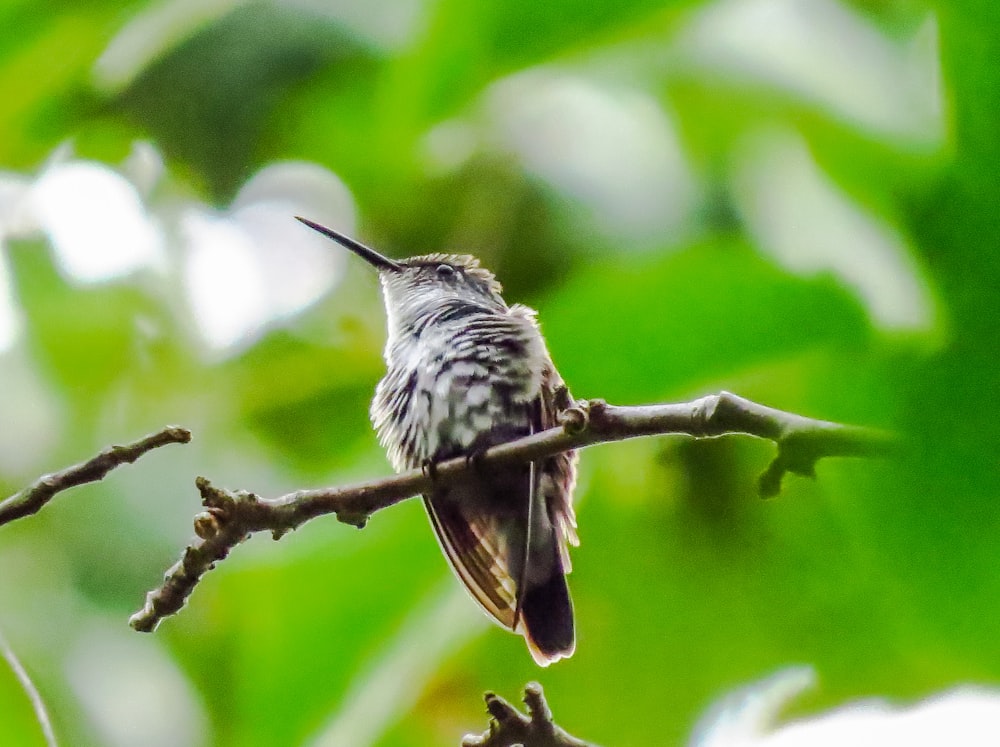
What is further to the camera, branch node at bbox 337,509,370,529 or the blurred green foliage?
branch node at bbox 337,509,370,529

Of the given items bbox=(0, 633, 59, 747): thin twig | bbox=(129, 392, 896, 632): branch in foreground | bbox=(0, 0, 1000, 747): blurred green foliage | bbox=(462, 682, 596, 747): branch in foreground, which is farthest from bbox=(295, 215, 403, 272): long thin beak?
bbox=(462, 682, 596, 747): branch in foreground

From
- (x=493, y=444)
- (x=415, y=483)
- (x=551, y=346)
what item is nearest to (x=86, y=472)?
(x=415, y=483)

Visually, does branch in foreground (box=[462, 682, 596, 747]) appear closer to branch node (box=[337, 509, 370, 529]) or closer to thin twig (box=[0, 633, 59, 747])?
branch node (box=[337, 509, 370, 529])

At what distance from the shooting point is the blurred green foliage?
323 mm

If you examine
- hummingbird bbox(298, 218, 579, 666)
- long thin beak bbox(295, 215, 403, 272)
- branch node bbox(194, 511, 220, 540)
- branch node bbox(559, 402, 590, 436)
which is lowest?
branch node bbox(194, 511, 220, 540)

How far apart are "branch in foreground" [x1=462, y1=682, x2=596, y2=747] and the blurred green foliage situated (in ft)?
0.41

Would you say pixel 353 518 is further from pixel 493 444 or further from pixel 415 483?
pixel 493 444

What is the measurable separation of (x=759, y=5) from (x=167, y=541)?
2.24m

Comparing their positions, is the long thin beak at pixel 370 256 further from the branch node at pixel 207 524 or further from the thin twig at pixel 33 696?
the thin twig at pixel 33 696

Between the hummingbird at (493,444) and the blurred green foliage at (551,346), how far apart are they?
3.7 inches

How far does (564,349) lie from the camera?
1.24m

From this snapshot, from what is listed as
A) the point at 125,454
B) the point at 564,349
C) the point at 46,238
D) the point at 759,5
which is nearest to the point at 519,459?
the point at 564,349

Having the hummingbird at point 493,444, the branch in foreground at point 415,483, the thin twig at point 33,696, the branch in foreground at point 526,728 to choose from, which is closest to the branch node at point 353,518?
the branch in foreground at point 415,483

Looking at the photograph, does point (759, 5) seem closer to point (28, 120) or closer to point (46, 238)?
point (28, 120)
